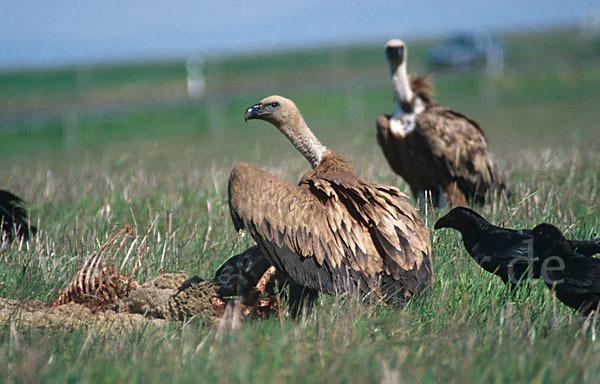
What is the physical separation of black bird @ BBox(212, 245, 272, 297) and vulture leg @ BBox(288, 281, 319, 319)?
0.22 m

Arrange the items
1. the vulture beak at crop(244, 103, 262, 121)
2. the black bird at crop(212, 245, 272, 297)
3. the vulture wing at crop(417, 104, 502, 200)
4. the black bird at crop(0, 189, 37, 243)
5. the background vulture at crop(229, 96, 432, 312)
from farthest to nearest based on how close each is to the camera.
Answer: the vulture wing at crop(417, 104, 502, 200)
the black bird at crop(0, 189, 37, 243)
the vulture beak at crop(244, 103, 262, 121)
the black bird at crop(212, 245, 272, 297)
the background vulture at crop(229, 96, 432, 312)

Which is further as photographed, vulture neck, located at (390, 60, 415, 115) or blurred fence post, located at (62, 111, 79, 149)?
blurred fence post, located at (62, 111, 79, 149)

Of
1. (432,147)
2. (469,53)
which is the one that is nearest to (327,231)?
(432,147)

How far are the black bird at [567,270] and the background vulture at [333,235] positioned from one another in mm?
651

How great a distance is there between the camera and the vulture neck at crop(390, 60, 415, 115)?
264 inches

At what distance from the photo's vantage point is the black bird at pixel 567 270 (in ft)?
10.7

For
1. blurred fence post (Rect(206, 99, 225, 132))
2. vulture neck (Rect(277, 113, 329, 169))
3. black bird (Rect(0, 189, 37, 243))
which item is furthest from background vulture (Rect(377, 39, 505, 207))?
blurred fence post (Rect(206, 99, 225, 132))

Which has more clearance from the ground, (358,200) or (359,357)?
(358,200)

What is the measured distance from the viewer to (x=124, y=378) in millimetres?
2361

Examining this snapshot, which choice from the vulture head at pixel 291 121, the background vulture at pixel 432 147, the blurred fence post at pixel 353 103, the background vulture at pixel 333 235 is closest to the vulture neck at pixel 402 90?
the background vulture at pixel 432 147

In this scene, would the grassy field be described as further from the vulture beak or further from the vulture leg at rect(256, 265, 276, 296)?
the vulture beak

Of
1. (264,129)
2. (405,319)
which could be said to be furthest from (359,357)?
(264,129)

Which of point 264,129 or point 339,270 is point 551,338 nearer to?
point 339,270

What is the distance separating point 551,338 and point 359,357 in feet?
3.22
